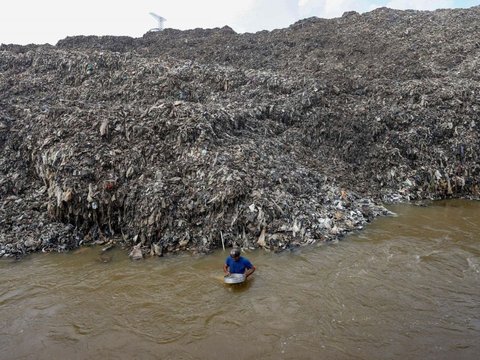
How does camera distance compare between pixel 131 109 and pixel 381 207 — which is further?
pixel 131 109

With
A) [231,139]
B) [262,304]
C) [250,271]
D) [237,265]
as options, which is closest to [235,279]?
[237,265]

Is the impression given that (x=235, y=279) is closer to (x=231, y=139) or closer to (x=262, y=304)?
(x=262, y=304)

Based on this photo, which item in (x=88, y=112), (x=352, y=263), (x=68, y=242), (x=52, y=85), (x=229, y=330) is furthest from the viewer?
(x=52, y=85)

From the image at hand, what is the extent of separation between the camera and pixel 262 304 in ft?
21.8

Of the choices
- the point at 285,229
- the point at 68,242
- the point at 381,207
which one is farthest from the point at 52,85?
the point at 381,207

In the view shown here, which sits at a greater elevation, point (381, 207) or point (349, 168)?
point (349, 168)

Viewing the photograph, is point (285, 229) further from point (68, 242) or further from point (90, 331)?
point (68, 242)

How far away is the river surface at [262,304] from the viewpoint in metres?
5.51

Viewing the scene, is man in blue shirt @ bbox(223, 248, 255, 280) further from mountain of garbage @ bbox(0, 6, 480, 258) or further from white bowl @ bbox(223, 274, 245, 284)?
mountain of garbage @ bbox(0, 6, 480, 258)

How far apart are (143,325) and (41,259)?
3932 millimetres

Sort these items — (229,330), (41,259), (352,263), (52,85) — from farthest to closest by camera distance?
(52,85) < (41,259) < (352,263) < (229,330)

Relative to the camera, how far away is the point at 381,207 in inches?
424

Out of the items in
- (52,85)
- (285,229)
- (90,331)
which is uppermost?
(52,85)

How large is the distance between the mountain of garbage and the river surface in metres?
0.87
